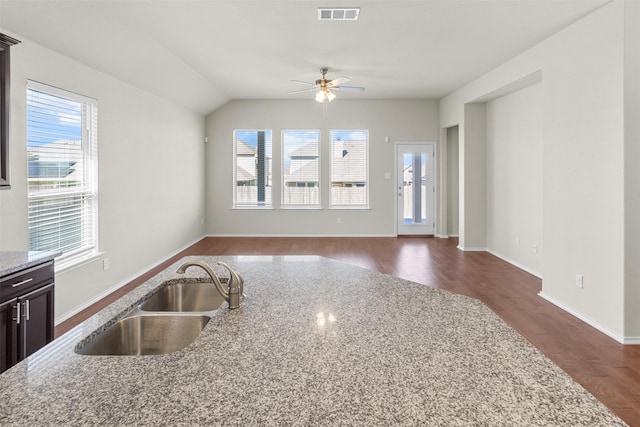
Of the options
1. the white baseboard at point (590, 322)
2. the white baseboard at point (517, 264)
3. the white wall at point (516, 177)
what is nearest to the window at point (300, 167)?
the white wall at point (516, 177)

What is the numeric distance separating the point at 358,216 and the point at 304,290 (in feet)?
21.6

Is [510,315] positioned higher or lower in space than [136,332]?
lower

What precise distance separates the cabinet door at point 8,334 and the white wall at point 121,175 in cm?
115

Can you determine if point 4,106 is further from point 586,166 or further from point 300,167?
point 300,167

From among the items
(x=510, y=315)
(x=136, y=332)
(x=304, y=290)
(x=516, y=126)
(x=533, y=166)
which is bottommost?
(x=510, y=315)

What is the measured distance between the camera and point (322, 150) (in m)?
8.02

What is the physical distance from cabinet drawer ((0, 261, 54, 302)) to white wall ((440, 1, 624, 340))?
4267 mm

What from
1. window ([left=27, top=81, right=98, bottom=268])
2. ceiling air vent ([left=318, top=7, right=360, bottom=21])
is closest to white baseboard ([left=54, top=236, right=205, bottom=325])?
window ([left=27, top=81, right=98, bottom=268])

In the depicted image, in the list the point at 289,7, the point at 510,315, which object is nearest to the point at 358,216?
the point at 510,315

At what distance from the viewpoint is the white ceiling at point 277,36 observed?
328 cm

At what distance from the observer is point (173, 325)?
4.68 ft

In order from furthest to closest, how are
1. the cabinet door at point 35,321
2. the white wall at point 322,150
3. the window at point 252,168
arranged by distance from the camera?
the window at point 252,168, the white wall at point 322,150, the cabinet door at point 35,321

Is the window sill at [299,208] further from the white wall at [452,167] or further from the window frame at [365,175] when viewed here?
the white wall at [452,167]

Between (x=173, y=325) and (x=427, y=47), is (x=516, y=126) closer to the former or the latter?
(x=427, y=47)
